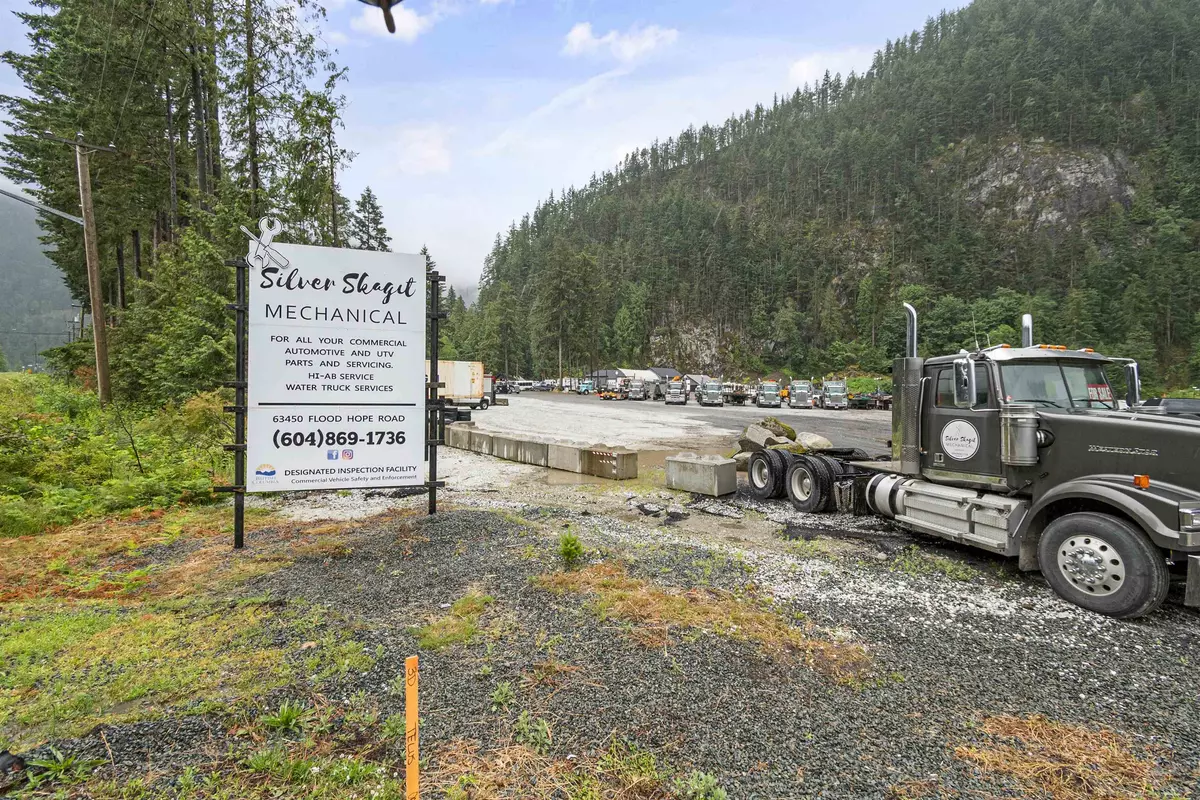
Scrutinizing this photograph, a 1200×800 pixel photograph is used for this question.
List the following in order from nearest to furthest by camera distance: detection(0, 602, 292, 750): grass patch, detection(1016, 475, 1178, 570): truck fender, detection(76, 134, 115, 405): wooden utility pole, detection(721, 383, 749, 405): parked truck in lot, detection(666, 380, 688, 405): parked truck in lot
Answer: detection(0, 602, 292, 750): grass patch
detection(1016, 475, 1178, 570): truck fender
detection(76, 134, 115, 405): wooden utility pole
detection(666, 380, 688, 405): parked truck in lot
detection(721, 383, 749, 405): parked truck in lot

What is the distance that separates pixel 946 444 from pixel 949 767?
4985 mm

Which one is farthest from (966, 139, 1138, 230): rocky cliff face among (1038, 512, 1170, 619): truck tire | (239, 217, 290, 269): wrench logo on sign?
(239, 217, 290, 269): wrench logo on sign

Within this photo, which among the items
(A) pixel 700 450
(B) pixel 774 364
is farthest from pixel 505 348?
(A) pixel 700 450

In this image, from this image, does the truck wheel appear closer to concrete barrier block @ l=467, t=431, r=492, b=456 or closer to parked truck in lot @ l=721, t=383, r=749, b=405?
concrete barrier block @ l=467, t=431, r=492, b=456

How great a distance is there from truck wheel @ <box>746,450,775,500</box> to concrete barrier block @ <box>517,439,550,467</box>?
5.45 metres

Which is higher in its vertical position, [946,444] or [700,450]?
[946,444]

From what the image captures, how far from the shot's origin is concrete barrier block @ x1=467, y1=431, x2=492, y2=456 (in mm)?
16094

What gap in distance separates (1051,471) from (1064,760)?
383 cm

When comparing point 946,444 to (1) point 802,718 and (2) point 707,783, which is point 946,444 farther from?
(2) point 707,783

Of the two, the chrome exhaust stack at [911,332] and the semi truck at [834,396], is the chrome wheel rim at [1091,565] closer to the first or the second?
the chrome exhaust stack at [911,332]

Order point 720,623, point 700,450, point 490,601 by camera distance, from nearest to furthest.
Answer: point 720,623 → point 490,601 → point 700,450

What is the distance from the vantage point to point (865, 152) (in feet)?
436

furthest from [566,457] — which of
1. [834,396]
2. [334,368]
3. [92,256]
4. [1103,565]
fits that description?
[834,396]

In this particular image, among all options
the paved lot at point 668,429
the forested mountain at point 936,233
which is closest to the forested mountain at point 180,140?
the paved lot at point 668,429
